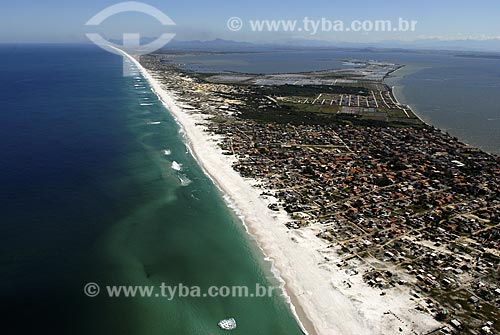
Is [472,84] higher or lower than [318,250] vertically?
higher

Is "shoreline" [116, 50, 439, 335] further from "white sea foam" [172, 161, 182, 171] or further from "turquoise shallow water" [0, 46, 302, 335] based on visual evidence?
"white sea foam" [172, 161, 182, 171]

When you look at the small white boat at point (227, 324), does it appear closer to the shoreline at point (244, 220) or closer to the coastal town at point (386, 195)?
the shoreline at point (244, 220)

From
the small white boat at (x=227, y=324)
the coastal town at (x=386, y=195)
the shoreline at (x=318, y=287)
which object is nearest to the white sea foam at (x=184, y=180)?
the shoreline at (x=318, y=287)

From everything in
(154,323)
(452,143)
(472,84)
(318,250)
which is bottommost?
(154,323)

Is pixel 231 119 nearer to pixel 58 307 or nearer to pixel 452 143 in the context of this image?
pixel 452 143

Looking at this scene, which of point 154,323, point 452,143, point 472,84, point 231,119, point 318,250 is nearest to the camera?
point 154,323

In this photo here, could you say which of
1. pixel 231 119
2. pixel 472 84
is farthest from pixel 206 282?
pixel 472 84
